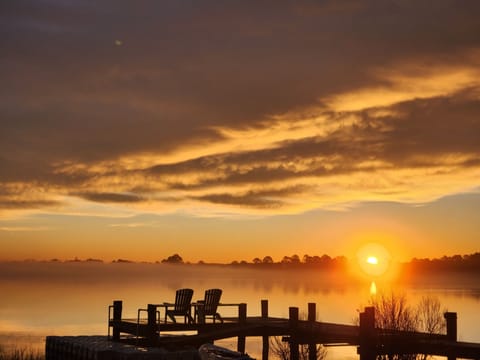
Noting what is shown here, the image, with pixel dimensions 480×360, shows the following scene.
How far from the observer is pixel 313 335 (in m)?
26.9

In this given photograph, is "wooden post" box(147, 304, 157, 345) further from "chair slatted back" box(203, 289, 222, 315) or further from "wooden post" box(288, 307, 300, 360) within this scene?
"wooden post" box(288, 307, 300, 360)

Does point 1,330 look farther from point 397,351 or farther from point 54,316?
point 397,351

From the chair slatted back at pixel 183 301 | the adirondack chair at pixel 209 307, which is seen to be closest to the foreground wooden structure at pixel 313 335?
the adirondack chair at pixel 209 307

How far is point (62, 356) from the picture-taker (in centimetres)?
3102

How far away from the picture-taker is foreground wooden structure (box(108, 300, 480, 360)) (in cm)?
2353

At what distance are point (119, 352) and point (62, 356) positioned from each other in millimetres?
5896

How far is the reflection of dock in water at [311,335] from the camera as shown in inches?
927

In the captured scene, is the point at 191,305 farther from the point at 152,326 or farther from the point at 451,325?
the point at 451,325

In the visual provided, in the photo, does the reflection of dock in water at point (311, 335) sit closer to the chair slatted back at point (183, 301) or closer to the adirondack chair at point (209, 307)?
the adirondack chair at point (209, 307)

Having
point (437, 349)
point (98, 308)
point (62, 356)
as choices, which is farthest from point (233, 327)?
point (98, 308)

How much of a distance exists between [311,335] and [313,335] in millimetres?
112

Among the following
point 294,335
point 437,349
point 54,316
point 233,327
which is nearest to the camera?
point 437,349

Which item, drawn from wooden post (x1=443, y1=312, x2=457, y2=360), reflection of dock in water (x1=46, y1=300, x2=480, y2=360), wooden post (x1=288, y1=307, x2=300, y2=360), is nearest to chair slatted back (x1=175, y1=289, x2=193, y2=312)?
reflection of dock in water (x1=46, y1=300, x2=480, y2=360)

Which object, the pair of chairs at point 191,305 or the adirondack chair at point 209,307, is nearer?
the pair of chairs at point 191,305
